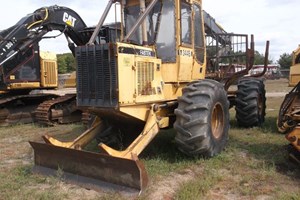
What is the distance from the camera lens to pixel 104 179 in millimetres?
5621

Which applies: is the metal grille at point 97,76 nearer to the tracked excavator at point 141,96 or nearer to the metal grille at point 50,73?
the tracked excavator at point 141,96

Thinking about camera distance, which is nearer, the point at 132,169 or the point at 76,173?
the point at 132,169

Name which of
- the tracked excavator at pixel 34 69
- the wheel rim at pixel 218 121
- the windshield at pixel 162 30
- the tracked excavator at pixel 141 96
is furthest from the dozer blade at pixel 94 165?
the tracked excavator at pixel 34 69

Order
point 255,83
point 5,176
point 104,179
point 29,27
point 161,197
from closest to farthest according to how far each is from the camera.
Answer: point 161,197
point 104,179
point 5,176
point 255,83
point 29,27

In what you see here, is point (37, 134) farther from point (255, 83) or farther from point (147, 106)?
point (255, 83)

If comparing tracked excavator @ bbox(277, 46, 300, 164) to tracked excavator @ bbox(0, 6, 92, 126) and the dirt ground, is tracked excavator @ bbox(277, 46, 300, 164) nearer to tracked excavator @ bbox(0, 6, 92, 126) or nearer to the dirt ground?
the dirt ground

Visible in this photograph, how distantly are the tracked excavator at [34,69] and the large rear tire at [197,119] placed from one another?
5.78m

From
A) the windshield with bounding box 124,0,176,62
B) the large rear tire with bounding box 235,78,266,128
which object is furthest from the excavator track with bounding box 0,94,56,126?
the large rear tire with bounding box 235,78,266,128

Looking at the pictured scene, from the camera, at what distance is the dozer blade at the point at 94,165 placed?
5.29 metres

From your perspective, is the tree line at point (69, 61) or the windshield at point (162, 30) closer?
the windshield at point (162, 30)

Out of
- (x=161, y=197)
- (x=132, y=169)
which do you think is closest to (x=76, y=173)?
(x=132, y=169)

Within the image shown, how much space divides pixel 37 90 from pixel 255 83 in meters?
7.72

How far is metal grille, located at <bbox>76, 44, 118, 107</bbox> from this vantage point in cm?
599

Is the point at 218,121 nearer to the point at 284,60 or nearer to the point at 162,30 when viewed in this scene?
the point at 162,30
